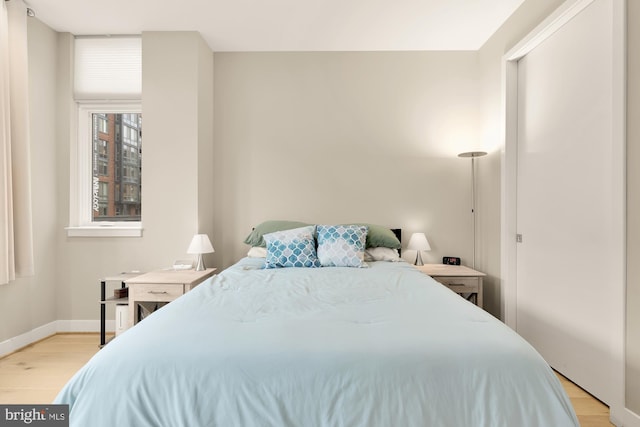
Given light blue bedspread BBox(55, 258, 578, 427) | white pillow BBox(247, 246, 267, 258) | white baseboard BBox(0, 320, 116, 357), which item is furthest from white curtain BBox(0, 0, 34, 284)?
light blue bedspread BBox(55, 258, 578, 427)

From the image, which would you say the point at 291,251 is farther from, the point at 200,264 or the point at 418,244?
the point at 418,244

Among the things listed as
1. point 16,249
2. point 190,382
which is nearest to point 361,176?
point 190,382

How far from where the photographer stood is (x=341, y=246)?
261cm

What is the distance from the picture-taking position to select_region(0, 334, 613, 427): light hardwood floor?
1901 millimetres

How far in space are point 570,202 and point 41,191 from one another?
414 centimetres

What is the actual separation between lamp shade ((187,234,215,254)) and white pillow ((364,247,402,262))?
1.36m

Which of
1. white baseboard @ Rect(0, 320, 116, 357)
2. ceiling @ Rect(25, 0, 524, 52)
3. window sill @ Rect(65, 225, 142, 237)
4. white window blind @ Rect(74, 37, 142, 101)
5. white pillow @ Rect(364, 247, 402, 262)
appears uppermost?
ceiling @ Rect(25, 0, 524, 52)

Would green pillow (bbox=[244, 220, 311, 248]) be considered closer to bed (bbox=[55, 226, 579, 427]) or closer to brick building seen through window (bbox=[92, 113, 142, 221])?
brick building seen through window (bbox=[92, 113, 142, 221])

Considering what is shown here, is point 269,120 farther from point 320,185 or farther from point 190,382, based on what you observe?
point 190,382

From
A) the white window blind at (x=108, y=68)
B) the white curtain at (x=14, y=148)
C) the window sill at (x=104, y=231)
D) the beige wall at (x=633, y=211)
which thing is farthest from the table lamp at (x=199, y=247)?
the beige wall at (x=633, y=211)

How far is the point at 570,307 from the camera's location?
7.06 ft

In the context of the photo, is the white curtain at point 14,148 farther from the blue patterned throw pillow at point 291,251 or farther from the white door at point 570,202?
the white door at point 570,202

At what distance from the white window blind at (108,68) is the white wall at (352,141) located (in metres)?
0.77

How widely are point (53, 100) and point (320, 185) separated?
Answer: 258 cm
